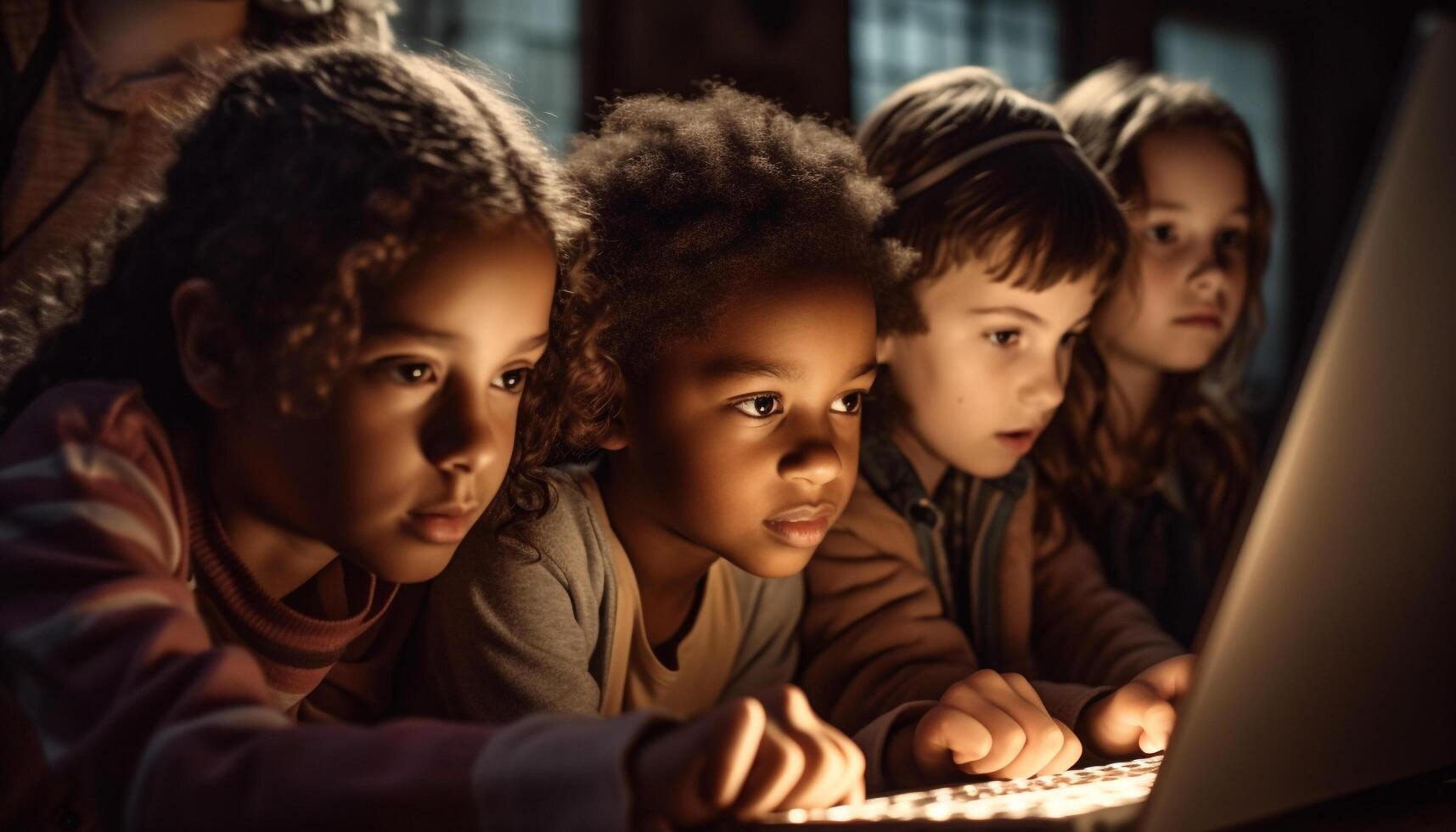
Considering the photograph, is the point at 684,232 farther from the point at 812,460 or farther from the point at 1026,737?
the point at 1026,737

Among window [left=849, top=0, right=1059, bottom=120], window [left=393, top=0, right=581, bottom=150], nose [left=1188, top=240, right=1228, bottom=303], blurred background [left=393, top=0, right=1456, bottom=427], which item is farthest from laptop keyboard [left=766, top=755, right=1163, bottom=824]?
window [left=849, top=0, right=1059, bottom=120]

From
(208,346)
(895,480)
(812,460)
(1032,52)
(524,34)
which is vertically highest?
(208,346)

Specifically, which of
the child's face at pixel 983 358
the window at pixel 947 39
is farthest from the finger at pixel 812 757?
the window at pixel 947 39

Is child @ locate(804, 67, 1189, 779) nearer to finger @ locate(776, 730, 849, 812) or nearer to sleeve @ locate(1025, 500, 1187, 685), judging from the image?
sleeve @ locate(1025, 500, 1187, 685)

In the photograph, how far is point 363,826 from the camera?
18.8 inches

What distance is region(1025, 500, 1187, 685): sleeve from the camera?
92 centimetres

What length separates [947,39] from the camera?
4.26m

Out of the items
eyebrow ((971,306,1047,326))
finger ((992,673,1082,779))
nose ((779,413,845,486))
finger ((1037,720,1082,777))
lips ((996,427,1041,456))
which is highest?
eyebrow ((971,306,1047,326))

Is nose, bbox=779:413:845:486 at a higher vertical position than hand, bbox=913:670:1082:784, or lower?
higher

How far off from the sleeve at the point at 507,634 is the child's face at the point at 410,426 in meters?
0.10

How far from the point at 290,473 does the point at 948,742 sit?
0.39m

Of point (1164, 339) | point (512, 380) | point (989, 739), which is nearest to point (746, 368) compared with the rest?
point (512, 380)

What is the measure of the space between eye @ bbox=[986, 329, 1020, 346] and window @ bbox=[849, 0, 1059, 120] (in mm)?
3166

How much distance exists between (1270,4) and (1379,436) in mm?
4804
